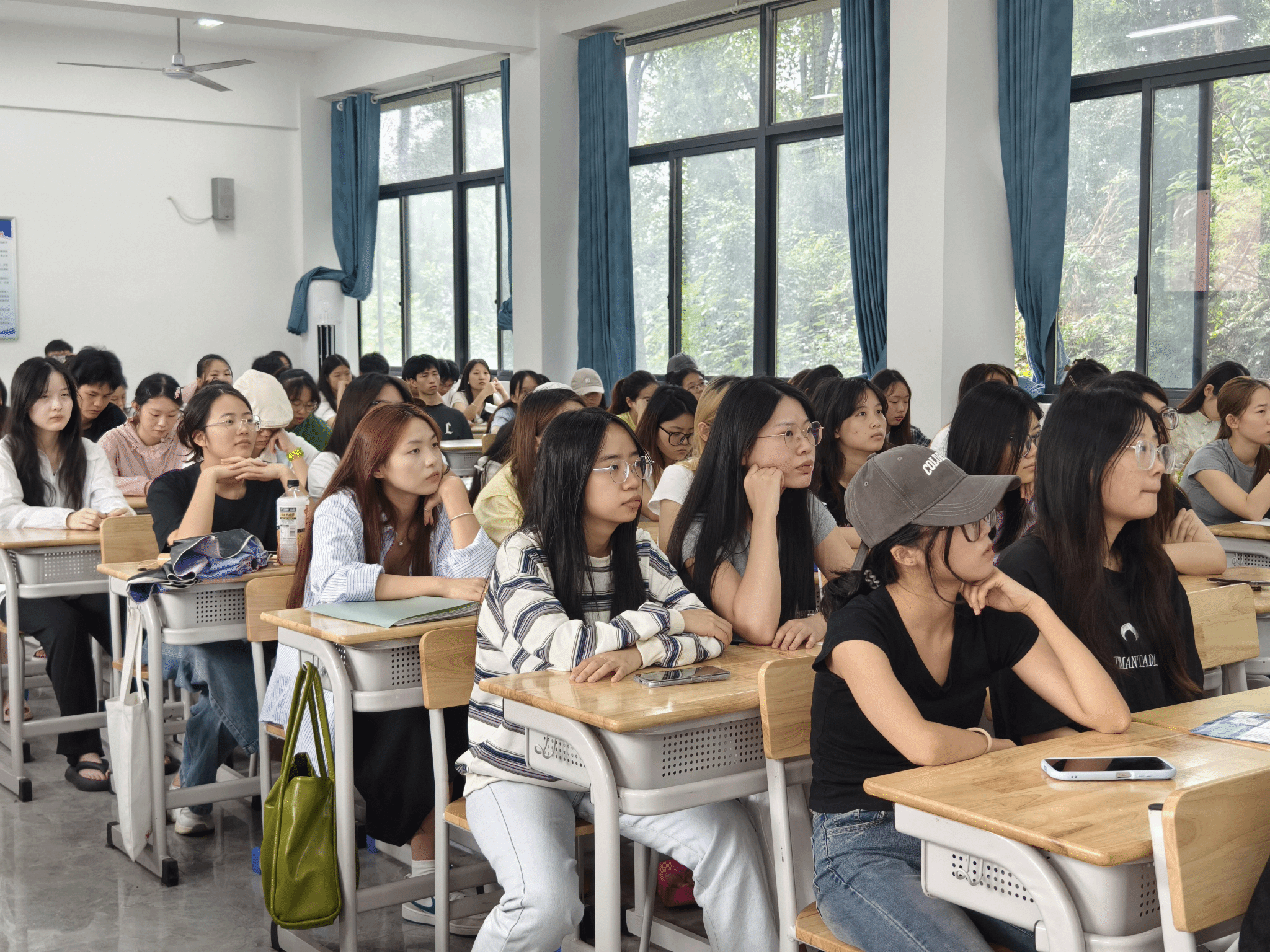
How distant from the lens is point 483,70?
1064 cm

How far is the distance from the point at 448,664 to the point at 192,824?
1.52 metres

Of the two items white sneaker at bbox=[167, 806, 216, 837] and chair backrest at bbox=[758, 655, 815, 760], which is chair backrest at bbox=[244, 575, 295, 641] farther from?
chair backrest at bbox=[758, 655, 815, 760]

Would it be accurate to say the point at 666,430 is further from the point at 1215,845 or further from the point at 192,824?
the point at 1215,845

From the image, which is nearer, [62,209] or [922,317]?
[922,317]

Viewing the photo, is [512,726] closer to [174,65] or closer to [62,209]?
[174,65]

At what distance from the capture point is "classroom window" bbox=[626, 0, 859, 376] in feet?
26.7

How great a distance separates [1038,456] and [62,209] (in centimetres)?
1080

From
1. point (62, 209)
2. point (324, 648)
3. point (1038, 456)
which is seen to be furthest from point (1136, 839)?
point (62, 209)

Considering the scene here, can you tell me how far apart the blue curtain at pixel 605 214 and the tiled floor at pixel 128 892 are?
5983 mm

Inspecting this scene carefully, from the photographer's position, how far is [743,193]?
8773mm

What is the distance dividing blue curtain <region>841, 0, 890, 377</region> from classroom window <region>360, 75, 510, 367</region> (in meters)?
3.60

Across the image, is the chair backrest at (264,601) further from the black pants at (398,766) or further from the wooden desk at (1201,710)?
the wooden desk at (1201,710)

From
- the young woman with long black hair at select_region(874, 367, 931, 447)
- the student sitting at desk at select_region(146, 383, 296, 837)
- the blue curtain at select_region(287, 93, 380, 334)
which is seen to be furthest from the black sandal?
the blue curtain at select_region(287, 93, 380, 334)

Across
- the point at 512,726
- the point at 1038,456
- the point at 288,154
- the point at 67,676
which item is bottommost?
the point at 67,676
